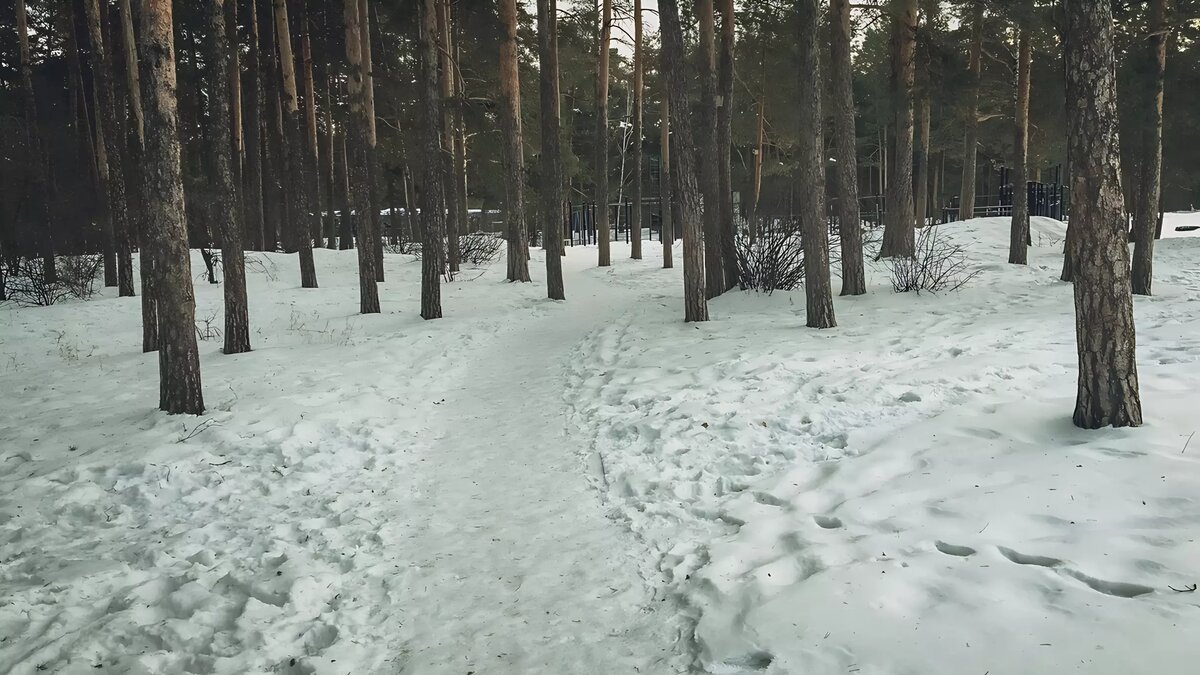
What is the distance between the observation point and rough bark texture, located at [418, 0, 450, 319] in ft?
39.3

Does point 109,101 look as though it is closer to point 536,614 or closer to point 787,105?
point 536,614

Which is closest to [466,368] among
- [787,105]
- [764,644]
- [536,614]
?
[536,614]

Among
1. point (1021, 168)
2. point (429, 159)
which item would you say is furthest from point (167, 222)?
point (1021, 168)

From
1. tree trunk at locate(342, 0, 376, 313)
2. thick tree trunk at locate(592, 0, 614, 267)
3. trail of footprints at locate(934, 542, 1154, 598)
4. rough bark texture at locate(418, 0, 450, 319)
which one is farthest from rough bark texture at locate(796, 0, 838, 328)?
thick tree trunk at locate(592, 0, 614, 267)

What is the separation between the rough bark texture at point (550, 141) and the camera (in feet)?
47.2

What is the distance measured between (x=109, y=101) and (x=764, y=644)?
1467cm

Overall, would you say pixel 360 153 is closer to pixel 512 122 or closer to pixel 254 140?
pixel 512 122

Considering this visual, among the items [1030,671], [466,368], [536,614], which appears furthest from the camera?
[466,368]

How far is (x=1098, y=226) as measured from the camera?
465cm

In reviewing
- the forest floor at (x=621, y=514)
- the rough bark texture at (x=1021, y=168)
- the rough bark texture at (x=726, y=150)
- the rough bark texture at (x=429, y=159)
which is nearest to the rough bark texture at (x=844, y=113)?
the rough bark texture at (x=726, y=150)

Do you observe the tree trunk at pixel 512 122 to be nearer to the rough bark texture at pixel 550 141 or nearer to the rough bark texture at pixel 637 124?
the rough bark texture at pixel 550 141

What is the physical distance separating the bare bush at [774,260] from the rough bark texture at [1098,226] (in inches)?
321

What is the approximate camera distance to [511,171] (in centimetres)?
1636

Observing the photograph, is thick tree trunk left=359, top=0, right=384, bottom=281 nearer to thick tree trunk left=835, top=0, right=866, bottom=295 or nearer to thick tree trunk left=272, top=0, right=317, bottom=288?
thick tree trunk left=272, top=0, right=317, bottom=288
